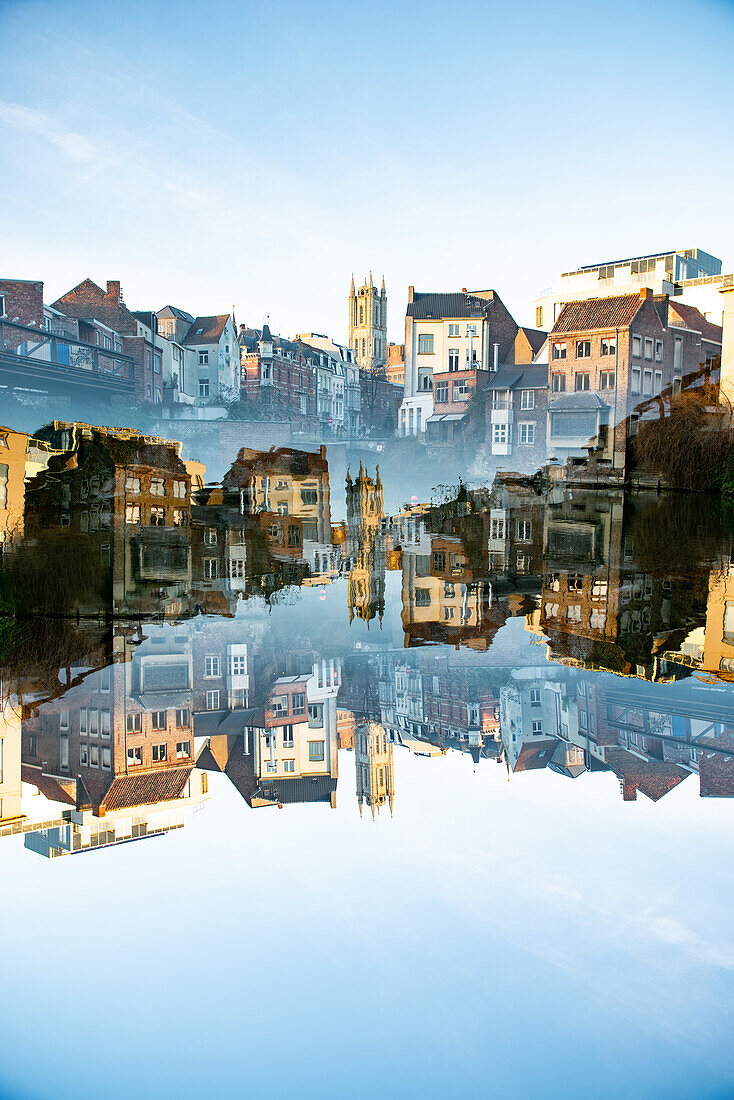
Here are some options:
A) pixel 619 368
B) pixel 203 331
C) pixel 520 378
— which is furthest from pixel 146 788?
pixel 619 368

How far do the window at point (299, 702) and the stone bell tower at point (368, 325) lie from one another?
109 inches

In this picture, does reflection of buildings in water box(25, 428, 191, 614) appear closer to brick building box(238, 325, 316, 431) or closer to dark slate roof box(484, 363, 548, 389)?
brick building box(238, 325, 316, 431)

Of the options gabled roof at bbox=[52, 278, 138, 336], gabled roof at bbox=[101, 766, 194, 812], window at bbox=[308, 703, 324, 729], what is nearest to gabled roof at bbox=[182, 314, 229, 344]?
gabled roof at bbox=[52, 278, 138, 336]

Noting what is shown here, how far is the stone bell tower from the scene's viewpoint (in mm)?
5215

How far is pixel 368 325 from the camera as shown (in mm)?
5273

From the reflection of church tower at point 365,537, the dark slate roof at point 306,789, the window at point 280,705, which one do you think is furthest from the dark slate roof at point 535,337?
the dark slate roof at point 306,789

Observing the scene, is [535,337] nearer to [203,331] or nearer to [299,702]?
[203,331]

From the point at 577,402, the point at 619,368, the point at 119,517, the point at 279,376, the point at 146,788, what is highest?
the point at 619,368

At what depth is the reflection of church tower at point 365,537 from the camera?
5.00 meters

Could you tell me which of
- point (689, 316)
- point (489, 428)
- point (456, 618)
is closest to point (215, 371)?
point (489, 428)

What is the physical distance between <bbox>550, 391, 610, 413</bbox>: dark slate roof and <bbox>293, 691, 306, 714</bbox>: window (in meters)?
3.17

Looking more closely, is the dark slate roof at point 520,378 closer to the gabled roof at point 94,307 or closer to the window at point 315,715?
the gabled roof at point 94,307

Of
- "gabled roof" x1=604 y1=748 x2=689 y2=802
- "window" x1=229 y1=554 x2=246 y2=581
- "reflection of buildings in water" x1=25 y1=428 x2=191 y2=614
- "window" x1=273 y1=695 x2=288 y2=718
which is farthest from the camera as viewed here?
"window" x1=229 y1=554 x2=246 y2=581

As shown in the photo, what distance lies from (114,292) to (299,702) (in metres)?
3.27
